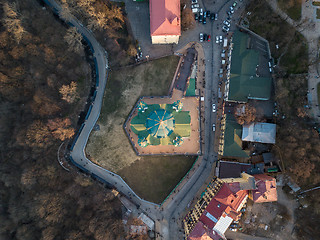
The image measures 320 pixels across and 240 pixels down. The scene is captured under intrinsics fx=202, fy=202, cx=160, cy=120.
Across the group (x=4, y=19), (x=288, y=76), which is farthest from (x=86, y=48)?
(x=288, y=76)

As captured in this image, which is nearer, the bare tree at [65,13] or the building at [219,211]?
Result: the building at [219,211]

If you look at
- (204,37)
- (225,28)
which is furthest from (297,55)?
(204,37)

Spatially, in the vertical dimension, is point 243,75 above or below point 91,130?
above

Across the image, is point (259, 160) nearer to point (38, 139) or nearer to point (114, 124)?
point (114, 124)

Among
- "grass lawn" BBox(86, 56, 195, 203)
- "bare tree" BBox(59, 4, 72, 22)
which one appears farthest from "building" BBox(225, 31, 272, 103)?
"bare tree" BBox(59, 4, 72, 22)

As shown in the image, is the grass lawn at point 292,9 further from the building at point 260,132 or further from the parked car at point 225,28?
the building at point 260,132

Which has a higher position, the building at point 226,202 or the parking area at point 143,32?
the parking area at point 143,32

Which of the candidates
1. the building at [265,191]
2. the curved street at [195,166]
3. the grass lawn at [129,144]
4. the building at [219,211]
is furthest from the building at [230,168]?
the grass lawn at [129,144]
